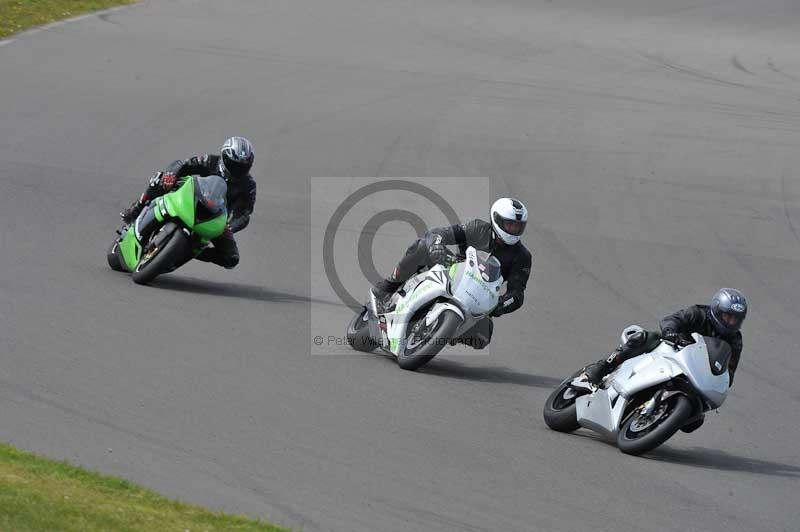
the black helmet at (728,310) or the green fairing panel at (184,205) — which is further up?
the black helmet at (728,310)

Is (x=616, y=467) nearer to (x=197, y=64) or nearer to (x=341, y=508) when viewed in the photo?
(x=341, y=508)

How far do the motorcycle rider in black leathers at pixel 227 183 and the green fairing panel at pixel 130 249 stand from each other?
1.00 ft

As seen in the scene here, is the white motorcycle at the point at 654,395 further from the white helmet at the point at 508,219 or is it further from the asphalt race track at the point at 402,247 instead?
the white helmet at the point at 508,219

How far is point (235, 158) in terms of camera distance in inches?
540

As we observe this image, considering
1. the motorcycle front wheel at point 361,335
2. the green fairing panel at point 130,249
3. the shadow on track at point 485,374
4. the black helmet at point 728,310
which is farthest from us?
the green fairing panel at point 130,249

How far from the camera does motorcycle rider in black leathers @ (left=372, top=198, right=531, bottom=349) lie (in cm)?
1177

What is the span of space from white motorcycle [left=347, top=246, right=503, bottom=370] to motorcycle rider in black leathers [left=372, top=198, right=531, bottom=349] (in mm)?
109

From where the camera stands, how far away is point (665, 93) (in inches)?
1083

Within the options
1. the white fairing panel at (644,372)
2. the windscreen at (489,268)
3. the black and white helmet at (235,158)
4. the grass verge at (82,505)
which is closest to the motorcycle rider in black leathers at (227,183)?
the black and white helmet at (235,158)

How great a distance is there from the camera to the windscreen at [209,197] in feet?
43.3

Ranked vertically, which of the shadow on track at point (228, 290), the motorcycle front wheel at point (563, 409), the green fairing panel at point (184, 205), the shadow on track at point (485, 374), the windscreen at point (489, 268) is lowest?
the shadow on track at point (228, 290)

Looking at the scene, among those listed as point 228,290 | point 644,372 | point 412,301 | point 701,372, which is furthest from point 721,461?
point 228,290

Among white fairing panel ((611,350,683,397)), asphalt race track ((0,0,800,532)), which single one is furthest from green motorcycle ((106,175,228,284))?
white fairing panel ((611,350,683,397))

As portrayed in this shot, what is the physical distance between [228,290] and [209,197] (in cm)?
140
